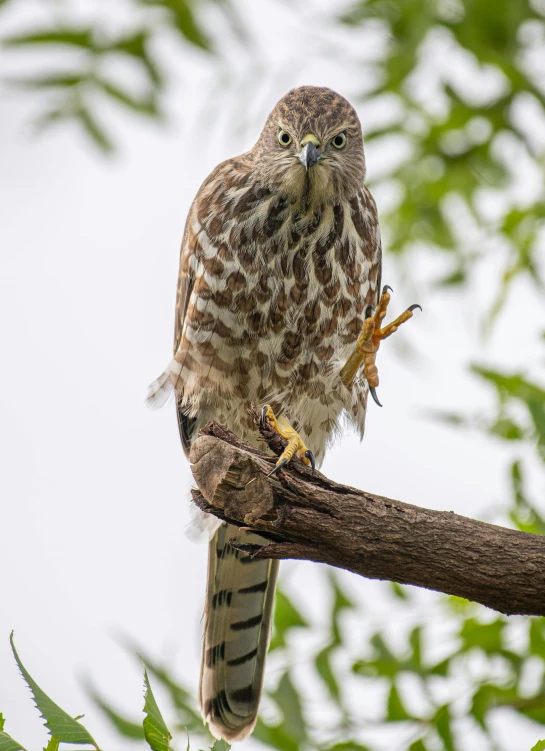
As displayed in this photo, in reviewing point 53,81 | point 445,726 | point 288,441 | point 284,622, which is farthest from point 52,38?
point 445,726

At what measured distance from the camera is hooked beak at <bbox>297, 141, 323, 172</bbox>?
12.6 feet

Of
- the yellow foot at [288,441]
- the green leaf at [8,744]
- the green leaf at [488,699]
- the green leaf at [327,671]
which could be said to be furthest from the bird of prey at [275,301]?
the green leaf at [8,744]

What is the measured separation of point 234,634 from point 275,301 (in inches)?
53.0

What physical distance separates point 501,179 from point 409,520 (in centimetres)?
239

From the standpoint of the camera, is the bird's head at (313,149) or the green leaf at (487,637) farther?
the bird's head at (313,149)

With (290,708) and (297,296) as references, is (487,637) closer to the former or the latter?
(290,708)

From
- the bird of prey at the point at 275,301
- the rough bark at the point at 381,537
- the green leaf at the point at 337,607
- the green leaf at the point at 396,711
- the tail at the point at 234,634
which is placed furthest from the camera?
the tail at the point at 234,634

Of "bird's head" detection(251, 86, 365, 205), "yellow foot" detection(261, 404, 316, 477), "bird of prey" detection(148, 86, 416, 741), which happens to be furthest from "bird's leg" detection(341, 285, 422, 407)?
"bird's head" detection(251, 86, 365, 205)

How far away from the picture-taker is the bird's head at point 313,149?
393 cm

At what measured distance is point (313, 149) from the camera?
152 inches

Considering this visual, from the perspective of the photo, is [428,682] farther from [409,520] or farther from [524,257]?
[524,257]

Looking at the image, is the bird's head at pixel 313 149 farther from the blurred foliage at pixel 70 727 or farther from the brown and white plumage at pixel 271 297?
the blurred foliage at pixel 70 727

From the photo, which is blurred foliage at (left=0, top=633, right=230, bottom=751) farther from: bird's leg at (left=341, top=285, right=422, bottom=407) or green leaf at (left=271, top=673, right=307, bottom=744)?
bird's leg at (left=341, top=285, right=422, bottom=407)

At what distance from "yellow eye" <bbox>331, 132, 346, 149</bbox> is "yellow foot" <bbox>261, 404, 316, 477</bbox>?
1.11m
